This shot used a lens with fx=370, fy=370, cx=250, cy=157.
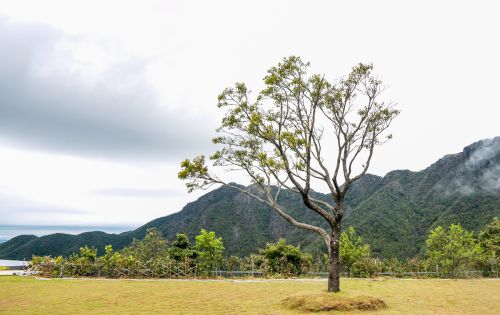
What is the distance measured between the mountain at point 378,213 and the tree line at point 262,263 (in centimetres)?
3521

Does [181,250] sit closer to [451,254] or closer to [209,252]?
[209,252]

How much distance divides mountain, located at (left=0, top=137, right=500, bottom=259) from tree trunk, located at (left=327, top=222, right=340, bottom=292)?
5395 cm

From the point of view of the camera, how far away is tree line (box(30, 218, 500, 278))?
87.6 feet

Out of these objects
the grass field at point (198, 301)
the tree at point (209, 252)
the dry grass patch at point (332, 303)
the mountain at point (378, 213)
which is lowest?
the grass field at point (198, 301)

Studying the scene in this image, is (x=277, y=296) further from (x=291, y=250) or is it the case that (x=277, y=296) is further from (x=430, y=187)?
(x=430, y=187)

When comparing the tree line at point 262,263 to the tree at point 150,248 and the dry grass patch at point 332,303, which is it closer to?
the tree at point 150,248

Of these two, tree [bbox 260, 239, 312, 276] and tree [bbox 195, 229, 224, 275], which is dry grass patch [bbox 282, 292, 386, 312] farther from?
tree [bbox 195, 229, 224, 275]

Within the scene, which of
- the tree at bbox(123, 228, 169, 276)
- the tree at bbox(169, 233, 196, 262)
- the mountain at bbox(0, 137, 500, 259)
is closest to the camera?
the tree at bbox(169, 233, 196, 262)

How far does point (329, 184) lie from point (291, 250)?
620 inches

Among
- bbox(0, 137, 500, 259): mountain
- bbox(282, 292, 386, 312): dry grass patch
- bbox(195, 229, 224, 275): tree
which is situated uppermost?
bbox(0, 137, 500, 259): mountain

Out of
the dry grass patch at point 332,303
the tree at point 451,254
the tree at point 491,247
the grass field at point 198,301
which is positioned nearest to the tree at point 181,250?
the grass field at point 198,301

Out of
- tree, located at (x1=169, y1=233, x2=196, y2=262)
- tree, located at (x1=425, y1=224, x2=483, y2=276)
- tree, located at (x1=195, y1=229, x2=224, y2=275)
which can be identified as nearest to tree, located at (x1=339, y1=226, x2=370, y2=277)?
tree, located at (x1=425, y1=224, x2=483, y2=276)

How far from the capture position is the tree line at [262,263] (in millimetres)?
26703

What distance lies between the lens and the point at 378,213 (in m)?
77.8
